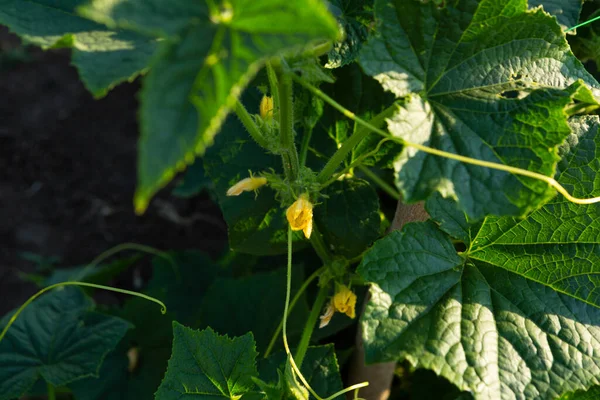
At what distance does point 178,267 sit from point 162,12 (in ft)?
7.31

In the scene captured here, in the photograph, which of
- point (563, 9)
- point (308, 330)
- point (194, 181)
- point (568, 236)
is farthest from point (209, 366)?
point (194, 181)

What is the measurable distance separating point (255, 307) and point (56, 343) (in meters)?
0.68

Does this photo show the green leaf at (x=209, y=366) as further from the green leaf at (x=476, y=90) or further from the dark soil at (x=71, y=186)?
the dark soil at (x=71, y=186)

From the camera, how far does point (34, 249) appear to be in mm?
3723

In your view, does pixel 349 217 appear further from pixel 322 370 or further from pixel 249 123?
pixel 249 123

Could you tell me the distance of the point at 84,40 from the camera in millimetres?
1133

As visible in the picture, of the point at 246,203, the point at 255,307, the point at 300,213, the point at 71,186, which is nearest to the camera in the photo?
the point at 300,213

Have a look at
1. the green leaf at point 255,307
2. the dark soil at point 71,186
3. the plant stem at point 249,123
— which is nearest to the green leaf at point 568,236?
the plant stem at point 249,123

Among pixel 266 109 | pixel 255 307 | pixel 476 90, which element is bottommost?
pixel 255 307

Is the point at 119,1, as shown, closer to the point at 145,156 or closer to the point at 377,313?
the point at 145,156

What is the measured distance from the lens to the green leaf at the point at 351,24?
1.39 metres

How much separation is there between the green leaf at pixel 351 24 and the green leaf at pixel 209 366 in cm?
72

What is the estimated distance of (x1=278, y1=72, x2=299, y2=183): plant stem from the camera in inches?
48.7

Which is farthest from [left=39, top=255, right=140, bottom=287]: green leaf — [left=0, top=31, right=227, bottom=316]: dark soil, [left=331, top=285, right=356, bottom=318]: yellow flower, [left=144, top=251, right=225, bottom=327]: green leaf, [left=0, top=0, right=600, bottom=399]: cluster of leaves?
[left=331, top=285, right=356, bottom=318]: yellow flower
